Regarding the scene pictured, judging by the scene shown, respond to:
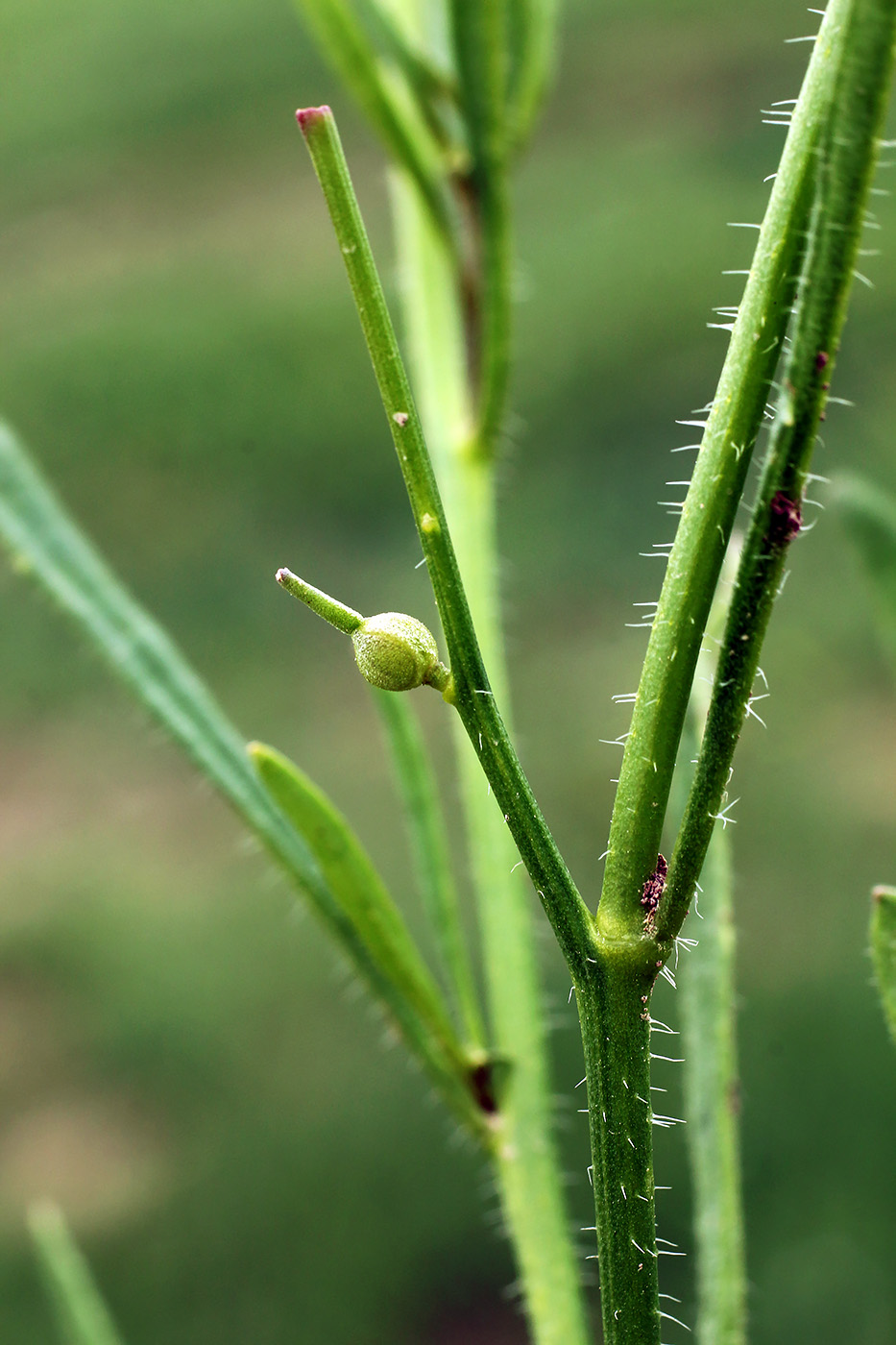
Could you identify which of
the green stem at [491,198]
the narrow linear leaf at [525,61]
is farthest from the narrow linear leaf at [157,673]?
the narrow linear leaf at [525,61]

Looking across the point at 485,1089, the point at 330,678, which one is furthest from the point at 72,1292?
the point at 330,678

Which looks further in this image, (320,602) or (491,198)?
(491,198)

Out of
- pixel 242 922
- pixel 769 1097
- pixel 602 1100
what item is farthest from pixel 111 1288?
pixel 602 1100

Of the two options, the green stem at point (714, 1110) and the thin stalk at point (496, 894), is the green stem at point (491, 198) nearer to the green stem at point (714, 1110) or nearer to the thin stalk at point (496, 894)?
the thin stalk at point (496, 894)

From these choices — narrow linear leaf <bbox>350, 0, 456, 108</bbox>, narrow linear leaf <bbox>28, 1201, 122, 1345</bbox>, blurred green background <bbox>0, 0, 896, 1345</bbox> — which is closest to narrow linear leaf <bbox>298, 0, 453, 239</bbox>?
narrow linear leaf <bbox>350, 0, 456, 108</bbox>

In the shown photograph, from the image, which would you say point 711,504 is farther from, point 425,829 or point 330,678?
point 330,678

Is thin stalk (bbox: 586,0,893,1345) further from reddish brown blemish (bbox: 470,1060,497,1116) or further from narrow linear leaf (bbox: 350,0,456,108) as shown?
narrow linear leaf (bbox: 350,0,456,108)
